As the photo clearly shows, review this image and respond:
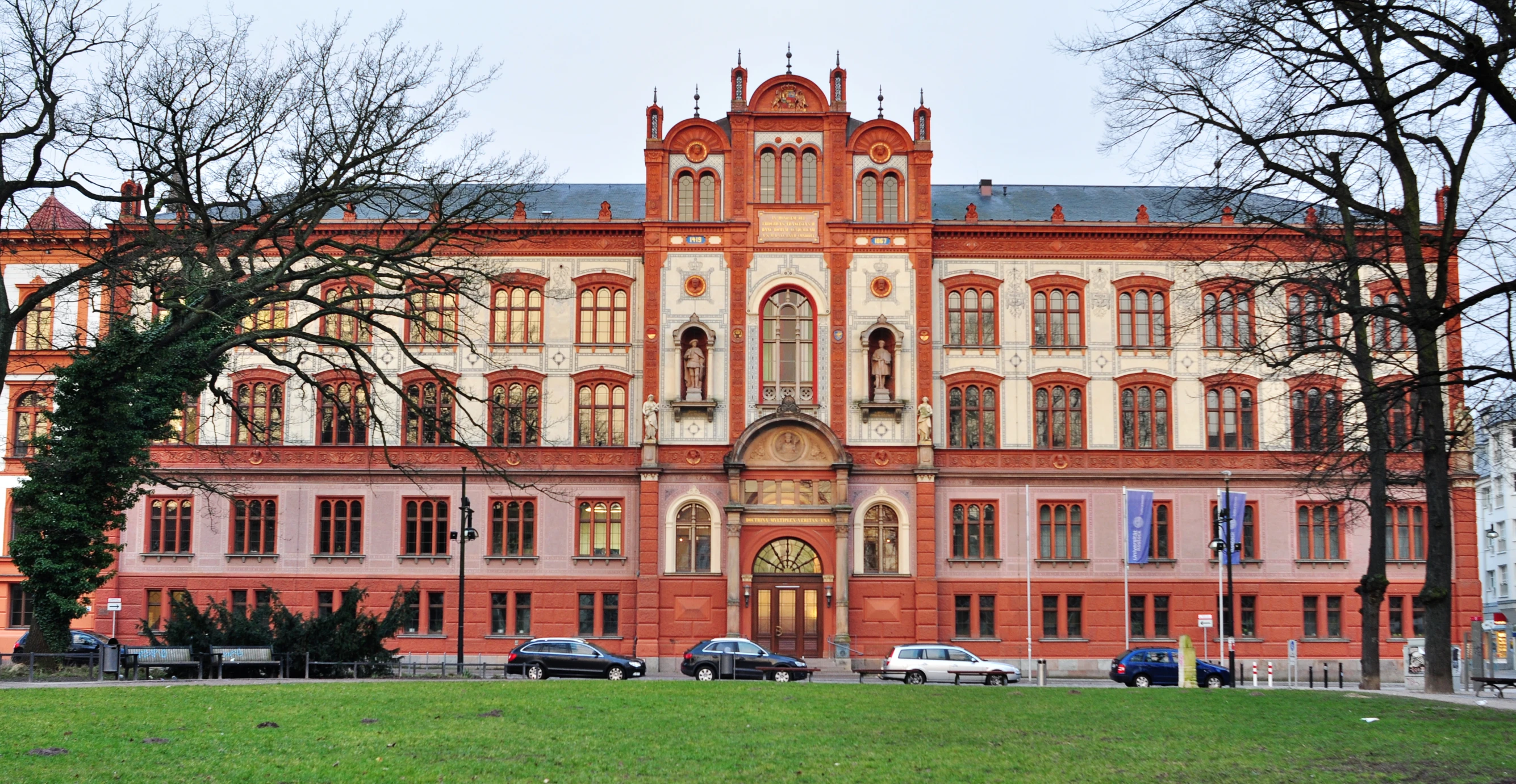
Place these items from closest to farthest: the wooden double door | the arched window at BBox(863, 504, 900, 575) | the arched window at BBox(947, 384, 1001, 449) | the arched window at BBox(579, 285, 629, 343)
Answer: the wooden double door
the arched window at BBox(863, 504, 900, 575)
the arched window at BBox(947, 384, 1001, 449)
the arched window at BBox(579, 285, 629, 343)

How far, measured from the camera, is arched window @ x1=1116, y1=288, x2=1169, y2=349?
52.3m

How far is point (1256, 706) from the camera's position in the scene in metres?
26.1

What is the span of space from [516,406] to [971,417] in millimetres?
15949

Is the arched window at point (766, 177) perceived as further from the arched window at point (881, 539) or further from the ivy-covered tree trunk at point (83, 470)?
the ivy-covered tree trunk at point (83, 470)

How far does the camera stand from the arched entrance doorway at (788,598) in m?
49.6

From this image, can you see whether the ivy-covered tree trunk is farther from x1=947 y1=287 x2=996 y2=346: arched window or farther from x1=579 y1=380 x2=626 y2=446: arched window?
x1=947 y1=287 x2=996 y2=346: arched window

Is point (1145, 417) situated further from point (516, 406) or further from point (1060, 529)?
point (516, 406)

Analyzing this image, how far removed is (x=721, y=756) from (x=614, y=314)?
114 feet

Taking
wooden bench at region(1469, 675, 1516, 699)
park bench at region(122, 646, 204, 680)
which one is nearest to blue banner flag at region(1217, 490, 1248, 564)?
wooden bench at region(1469, 675, 1516, 699)

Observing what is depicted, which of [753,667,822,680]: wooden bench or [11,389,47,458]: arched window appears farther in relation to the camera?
[11,389,47,458]: arched window

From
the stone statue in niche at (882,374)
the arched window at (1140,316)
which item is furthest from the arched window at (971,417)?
the arched window at (1140,316)

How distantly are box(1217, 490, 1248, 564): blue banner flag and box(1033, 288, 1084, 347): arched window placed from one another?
24.3 feet

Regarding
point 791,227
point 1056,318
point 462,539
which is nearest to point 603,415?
point 462,539

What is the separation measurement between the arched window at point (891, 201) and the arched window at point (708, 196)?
582cm
